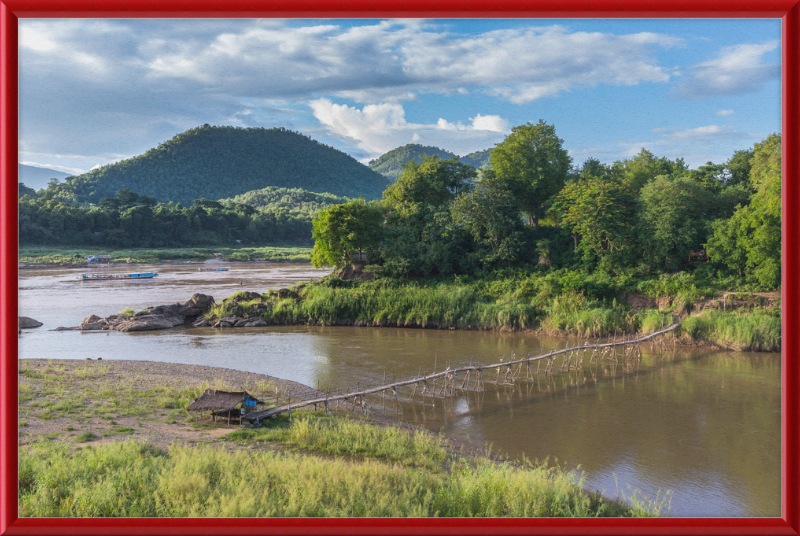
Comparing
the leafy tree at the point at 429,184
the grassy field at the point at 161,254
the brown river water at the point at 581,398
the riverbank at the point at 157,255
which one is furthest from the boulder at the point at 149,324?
the leafy tree at the point at 429,184

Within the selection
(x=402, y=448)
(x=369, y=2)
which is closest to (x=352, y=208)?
(x=402, y=448)

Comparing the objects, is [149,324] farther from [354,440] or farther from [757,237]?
[757,237]

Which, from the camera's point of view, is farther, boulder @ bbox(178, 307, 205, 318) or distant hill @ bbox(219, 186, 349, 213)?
distant hill @ bbox(219, 186, 349, 213)

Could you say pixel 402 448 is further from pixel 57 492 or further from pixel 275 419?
pixel 57 492

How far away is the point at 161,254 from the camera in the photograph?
6166cm

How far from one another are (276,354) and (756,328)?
22.1 m

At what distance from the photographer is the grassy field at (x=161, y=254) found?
45625mm

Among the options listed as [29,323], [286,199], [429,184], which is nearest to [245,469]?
[29,323]

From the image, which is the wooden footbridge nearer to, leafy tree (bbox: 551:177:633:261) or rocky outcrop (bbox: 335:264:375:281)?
leafy tree (bbox: 551:177:633:261)

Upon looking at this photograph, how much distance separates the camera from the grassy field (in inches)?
1796

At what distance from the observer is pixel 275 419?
42.0 ft

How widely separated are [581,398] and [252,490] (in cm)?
1300

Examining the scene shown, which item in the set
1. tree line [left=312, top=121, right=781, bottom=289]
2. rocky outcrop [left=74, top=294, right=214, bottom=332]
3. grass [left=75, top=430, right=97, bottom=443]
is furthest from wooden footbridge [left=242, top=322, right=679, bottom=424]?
rocky outcrop [left=74, top=294, right=214, bottom=332]

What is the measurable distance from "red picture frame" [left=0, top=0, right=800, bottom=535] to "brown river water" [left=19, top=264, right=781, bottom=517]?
23.4 ft
